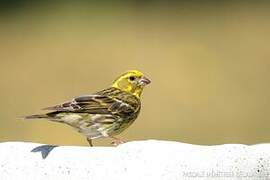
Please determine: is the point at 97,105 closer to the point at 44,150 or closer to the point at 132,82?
the point at 132,82

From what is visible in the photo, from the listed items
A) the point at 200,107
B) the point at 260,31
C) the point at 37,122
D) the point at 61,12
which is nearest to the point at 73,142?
the point at 37,122

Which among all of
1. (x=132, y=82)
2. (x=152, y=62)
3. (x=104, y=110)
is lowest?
(x=104, y=110)

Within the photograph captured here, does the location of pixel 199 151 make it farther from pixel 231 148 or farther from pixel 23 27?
pixel 23 27

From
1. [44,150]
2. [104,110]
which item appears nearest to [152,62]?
[104,110]

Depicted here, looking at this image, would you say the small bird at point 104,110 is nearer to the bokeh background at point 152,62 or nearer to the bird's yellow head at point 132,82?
the bird's yellow head at point 132,82

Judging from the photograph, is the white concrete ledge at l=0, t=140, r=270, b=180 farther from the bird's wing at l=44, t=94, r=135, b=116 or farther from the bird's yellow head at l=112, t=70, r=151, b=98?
the bird's yellow head at l=112, t=70, r=151, b=98

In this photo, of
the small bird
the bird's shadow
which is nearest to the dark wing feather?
the small bird

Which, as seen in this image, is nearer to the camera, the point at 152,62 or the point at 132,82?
the point at 132,82
